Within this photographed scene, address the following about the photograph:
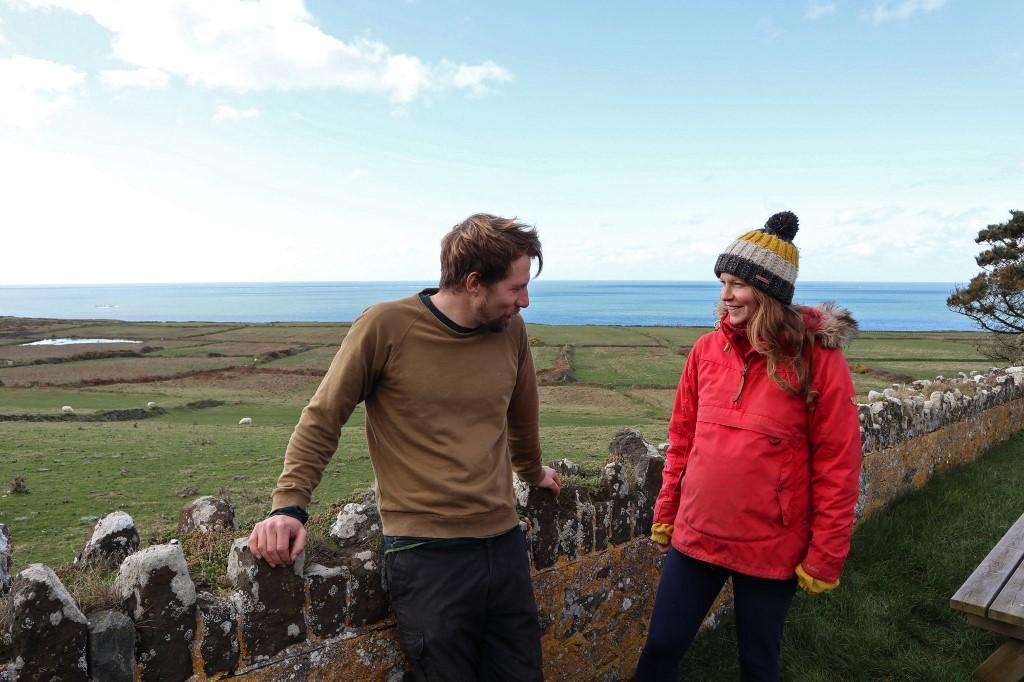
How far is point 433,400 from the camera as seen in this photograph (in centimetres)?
267

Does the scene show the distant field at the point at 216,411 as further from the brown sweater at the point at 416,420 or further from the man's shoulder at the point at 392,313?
the man's shoulder at the point at 392,313

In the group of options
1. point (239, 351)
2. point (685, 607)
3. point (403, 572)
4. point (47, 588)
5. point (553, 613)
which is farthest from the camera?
point (239, 351)

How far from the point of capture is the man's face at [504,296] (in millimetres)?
2695

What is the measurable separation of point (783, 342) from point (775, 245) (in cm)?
47

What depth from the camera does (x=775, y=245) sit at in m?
3.16

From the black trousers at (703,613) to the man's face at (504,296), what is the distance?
5.17ft

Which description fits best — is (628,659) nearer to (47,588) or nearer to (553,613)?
(553,613)

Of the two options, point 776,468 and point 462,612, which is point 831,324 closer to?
point 776,468

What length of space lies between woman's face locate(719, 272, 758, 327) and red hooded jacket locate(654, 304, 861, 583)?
8cm

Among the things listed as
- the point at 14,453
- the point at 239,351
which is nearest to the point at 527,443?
the point at 14,453

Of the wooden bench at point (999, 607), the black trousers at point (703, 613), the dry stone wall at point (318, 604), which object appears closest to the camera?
the dry stone wall at point (318, 604)

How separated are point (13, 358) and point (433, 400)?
2012 inches

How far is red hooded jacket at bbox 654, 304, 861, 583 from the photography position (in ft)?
9.76

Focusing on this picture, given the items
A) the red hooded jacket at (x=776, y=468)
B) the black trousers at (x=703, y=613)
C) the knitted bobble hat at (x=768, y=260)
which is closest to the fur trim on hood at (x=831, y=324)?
the red hooded jacket at (x=776, y=468)
